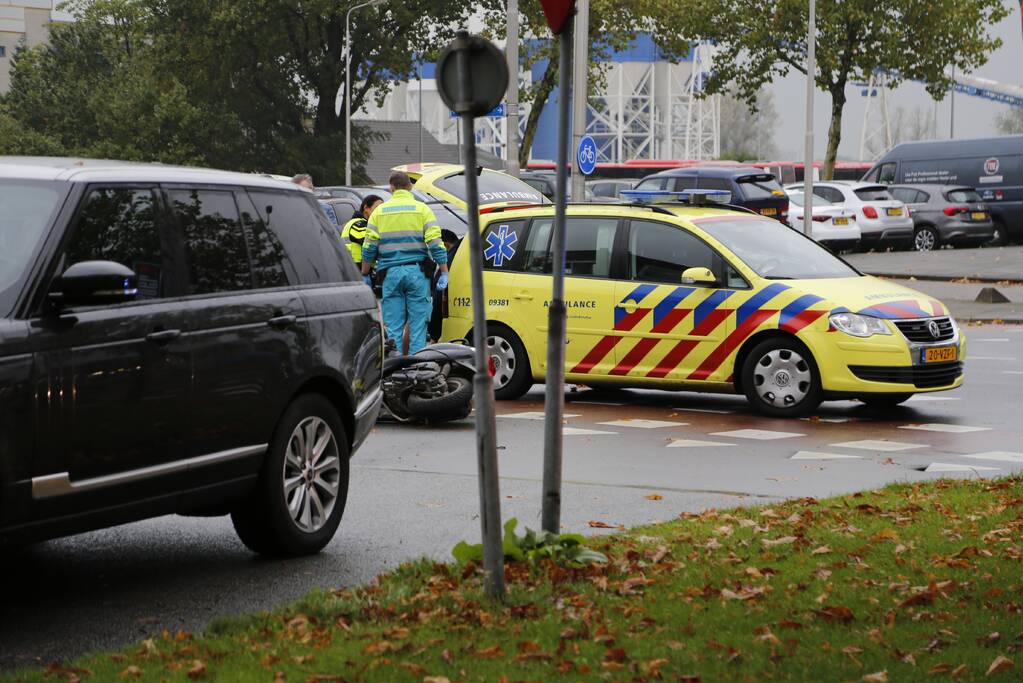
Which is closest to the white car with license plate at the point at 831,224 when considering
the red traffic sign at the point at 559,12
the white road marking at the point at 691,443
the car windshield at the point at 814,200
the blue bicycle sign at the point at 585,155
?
the car windshield at the point at 814,200

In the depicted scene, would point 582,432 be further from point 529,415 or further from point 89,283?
point 89,283

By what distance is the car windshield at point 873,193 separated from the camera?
37031 millimetres

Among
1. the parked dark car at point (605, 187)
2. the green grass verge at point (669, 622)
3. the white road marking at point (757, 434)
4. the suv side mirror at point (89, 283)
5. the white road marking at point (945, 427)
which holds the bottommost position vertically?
the white road marking at point (757, 434)

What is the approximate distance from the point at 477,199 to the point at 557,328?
3.45 ft

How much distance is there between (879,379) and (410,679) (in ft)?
27.7

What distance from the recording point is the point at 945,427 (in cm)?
1261

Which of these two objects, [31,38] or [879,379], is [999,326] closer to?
[879,379]

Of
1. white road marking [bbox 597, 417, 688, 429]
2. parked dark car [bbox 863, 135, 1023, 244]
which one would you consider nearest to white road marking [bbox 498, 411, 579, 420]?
Answer: white road marking [bbox 597, 417, 688, 429]

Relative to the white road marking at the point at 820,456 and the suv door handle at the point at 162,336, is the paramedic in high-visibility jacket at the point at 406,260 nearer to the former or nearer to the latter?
the white road marking at the point at 820,456

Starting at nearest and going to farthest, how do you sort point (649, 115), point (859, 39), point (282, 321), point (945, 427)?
point (282, 321) → point (945, 427) → point (859, 39) → point (649, 115)

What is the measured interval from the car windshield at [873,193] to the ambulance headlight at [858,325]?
25.0 meters

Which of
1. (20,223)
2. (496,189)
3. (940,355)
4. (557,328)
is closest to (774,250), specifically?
(940,355)

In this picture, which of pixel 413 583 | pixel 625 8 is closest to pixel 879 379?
pixel 413 583

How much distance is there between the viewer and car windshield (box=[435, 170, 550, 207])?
20.7m
